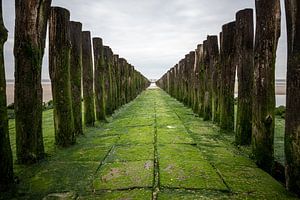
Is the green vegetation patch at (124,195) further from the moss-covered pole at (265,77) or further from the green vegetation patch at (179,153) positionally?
Answer: the moss-covered pole at (265,77)

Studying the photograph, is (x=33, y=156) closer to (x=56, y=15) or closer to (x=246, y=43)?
(x=56, y=15)

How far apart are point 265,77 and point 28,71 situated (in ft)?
11.9

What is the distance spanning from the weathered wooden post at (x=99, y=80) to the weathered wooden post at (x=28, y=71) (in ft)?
17.1

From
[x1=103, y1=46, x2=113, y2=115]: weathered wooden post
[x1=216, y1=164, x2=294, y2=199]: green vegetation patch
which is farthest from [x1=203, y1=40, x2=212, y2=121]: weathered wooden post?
[x1=216, y1=164, x2=294, y2=199]: green vegetation patch

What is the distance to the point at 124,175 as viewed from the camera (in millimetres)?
3965

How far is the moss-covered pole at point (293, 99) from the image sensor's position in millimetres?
3273

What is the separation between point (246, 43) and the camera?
5.70 metres

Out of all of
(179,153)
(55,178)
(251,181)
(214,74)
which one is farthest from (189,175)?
(214,74)

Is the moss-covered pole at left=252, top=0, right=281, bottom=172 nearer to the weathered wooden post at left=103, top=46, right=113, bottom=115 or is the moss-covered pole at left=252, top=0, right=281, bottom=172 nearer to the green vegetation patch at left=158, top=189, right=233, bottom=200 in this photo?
the green vegetation patch at left=158, top=189, right=233, bottom=200

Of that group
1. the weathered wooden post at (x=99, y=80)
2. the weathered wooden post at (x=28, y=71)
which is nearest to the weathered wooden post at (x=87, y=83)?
the weathered wooden post at (x=99, y=80)

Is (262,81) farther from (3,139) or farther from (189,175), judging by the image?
(3,139)

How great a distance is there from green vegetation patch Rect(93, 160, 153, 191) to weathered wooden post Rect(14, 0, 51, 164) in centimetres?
130

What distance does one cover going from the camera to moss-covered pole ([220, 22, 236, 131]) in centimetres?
695

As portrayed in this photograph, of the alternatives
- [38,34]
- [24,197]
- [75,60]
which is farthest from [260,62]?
[75,60]
